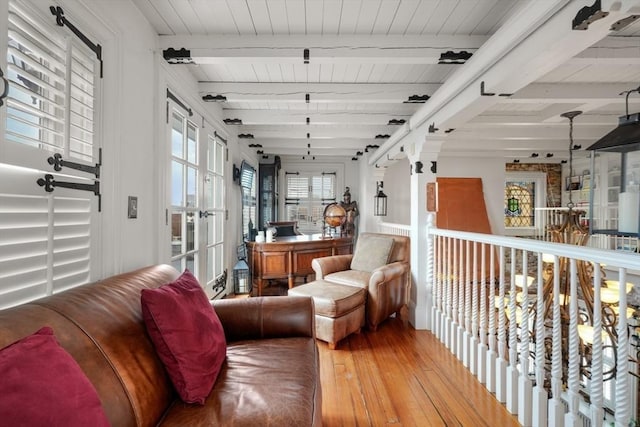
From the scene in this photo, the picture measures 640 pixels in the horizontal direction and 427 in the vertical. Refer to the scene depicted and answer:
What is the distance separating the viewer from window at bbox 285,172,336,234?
6.53m

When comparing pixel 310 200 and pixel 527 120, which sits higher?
pixel 527 120

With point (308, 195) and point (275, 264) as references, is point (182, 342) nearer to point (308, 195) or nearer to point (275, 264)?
point (275, 264)

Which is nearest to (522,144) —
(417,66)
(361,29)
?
(417,66)

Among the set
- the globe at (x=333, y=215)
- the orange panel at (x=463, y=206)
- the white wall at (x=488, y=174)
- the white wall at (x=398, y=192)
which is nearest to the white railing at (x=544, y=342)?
the globe at (x=333, y=215)

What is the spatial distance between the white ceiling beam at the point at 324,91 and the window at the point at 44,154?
55.1 inches

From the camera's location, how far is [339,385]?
1.99 meters

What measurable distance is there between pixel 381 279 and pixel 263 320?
1405 mm

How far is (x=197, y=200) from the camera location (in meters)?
2.92

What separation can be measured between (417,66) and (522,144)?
Result: 3.49 meters

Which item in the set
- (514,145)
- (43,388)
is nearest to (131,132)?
(43,388)

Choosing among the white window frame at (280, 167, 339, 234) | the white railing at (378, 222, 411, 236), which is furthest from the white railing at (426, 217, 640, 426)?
the white window frame at (280, 167, 339, 234)

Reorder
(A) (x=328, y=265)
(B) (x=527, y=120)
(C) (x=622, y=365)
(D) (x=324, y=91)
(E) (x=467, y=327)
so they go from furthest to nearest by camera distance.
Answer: (B) (x=527, y=120) < (A) (x=328, y=265) < (D) (x=324, y=91) < (E) (x=467, y=327) < (C) (x=622, y=365)

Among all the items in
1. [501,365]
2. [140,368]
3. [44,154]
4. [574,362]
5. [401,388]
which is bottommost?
[401,388]

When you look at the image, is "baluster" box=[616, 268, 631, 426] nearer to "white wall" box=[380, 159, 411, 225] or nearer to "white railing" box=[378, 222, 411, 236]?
"white railing" box=[378, 222, 411, 236]
